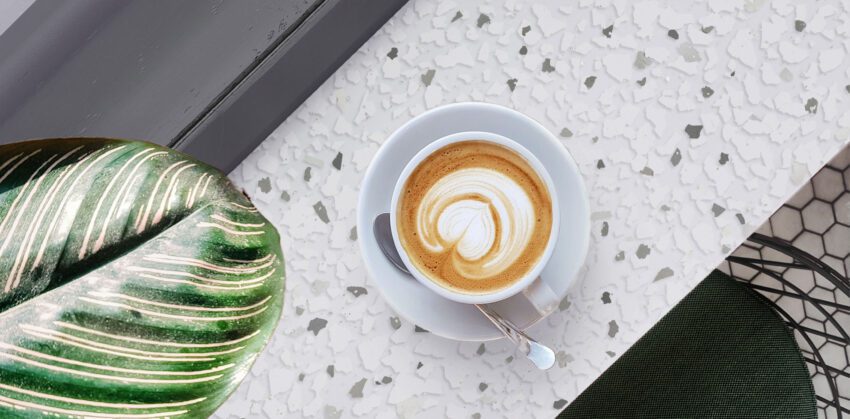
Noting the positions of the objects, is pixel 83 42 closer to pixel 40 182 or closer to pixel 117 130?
pixel 117 130

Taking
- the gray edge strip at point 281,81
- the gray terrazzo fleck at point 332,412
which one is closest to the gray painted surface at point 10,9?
the gray edge strip at point 281,81

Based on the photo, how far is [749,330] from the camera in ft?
3.34

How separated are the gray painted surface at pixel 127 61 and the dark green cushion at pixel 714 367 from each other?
27.9 inches

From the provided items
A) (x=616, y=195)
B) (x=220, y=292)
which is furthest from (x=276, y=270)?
(x=616, y=195)

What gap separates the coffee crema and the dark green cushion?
0.45 meters

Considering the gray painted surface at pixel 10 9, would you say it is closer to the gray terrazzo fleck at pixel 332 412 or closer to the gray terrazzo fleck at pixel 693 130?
the gray terrazzo fleck at pixel 332 412

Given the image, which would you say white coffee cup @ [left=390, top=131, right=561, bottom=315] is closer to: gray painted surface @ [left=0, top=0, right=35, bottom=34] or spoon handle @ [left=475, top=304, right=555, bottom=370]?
spoon handle @ [left=475, top=304, right=555, bottom=370]

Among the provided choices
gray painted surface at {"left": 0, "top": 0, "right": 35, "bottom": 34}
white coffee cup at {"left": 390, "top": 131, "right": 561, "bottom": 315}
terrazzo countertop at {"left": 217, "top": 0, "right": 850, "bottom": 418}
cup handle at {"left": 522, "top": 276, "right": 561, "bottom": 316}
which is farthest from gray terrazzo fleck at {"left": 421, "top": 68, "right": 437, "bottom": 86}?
gray painted surface at {"left": 0, "top": 0, "right": 35, "bottom": 34}

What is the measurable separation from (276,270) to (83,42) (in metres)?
0.43

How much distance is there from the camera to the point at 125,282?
0.28 meters

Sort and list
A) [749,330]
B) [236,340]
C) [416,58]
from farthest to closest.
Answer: [749,330] → [416,58] → [236,340]

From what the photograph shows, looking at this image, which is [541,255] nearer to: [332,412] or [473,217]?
[473,217]

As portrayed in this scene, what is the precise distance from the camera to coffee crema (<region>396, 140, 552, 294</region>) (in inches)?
26.0

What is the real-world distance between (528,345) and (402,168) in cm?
22
